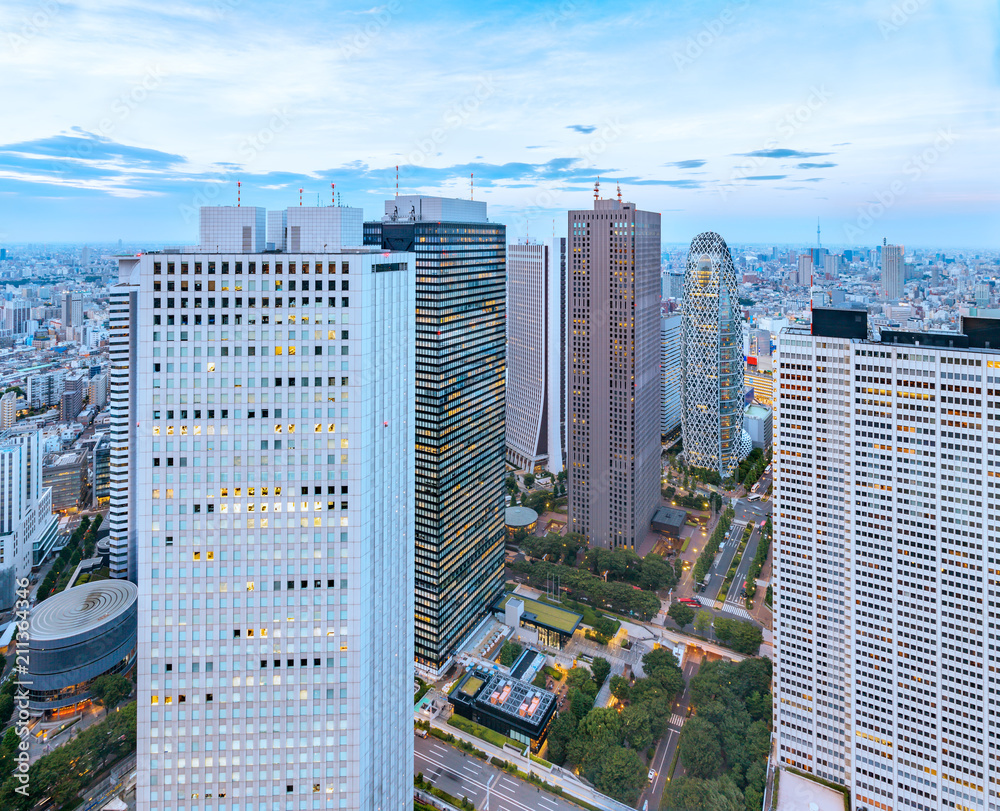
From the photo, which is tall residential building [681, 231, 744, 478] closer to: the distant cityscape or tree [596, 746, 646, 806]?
the distant cityscape

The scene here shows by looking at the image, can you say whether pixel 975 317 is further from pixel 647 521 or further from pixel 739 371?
pixel 739 371

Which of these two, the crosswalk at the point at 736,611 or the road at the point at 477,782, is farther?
the crosswalk at the point at 736,611

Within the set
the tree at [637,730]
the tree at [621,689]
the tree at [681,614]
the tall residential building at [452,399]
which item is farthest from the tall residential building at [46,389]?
the tree at [637,730]

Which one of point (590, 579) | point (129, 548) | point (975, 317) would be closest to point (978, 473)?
point (975, 317)

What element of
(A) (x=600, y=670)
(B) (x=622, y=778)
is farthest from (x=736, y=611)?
(B) (x=622, y=778)

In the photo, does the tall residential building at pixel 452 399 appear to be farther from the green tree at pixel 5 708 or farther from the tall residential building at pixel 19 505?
the tall residential building at pixel 19 505

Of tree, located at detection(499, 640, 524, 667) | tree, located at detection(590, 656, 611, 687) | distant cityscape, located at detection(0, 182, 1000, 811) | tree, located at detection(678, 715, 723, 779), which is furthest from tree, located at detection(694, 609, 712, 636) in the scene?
tree, located at detection(499, 640, 524, 667)
